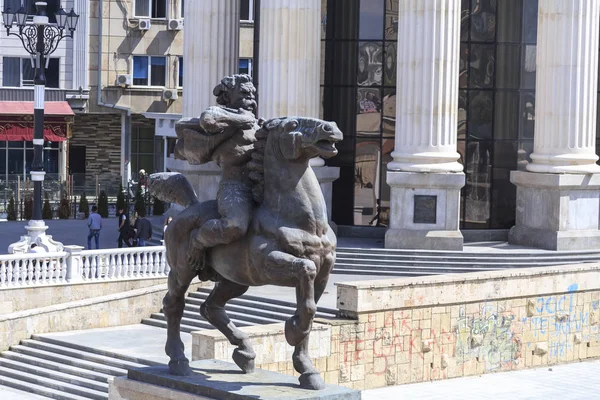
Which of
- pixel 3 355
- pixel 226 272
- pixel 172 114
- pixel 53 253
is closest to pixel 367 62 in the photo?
pixel 53 253

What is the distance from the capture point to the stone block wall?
27000mm

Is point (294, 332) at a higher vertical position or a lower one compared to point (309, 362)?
higher

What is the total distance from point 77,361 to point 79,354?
0.28 metres

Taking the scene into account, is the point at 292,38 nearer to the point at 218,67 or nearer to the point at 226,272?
the point at 218,67

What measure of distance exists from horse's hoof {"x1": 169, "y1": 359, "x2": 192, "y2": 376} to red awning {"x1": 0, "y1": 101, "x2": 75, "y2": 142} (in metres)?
40.8

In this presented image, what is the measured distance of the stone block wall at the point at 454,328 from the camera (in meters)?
27.0

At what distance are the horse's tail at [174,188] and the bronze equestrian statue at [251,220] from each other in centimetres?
1

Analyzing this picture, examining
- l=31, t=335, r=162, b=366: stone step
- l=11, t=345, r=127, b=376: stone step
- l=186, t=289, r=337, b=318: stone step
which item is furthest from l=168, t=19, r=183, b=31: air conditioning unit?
l=11, t=345, r=127, b=376: stone step

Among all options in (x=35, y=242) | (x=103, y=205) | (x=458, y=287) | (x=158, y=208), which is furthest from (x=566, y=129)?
(x=103, y=205)

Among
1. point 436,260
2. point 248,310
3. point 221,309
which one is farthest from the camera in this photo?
point 436,260

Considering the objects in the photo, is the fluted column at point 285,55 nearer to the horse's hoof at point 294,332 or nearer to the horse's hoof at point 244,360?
the horse's hoof at point 244,360

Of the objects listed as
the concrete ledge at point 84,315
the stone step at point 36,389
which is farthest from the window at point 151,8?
the stone step at point 36,389

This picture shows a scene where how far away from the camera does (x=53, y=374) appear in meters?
28.5

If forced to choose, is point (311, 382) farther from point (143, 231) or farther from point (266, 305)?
point (143, 231)
